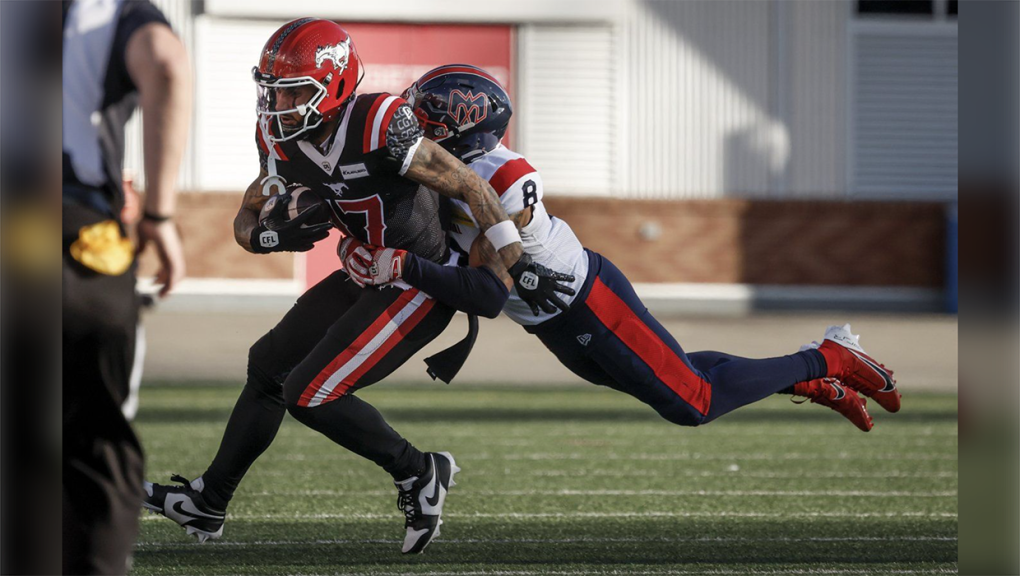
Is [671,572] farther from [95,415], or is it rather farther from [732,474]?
[732,474]

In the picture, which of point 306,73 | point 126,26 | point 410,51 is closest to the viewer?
point 126,26

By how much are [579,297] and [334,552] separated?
1284 millimetres

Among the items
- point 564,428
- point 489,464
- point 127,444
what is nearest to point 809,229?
point 564,428

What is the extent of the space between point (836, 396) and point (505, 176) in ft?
5.57

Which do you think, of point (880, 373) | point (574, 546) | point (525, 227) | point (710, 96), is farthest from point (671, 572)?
point (710, 96)

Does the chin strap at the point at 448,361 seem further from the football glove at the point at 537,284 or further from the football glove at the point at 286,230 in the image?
the football glove at the point at 286,230

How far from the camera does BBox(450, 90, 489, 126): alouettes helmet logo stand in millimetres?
4527

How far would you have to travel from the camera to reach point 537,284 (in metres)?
4.43

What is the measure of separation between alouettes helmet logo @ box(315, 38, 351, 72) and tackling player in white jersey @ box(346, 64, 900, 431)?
392mm

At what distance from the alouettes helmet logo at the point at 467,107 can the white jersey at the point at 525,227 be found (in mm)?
134

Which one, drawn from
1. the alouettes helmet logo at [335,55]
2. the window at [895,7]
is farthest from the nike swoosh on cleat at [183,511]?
the window at [895,7]

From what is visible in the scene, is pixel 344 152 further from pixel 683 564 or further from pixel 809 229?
pixel 809 229

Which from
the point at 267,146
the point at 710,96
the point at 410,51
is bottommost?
the point at 267,146

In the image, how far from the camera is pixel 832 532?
5.37 meters
